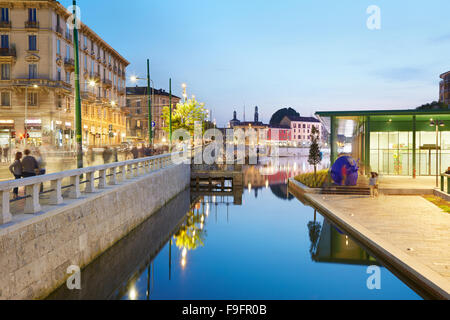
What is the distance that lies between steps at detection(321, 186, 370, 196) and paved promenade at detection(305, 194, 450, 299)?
1.01m

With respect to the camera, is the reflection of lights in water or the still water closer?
the reflection of lights in water

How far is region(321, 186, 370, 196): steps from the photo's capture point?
83.8ft

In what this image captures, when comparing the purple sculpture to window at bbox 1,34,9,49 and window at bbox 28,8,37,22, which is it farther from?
window at bbox 1,34,9,49

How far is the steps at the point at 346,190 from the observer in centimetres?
2553

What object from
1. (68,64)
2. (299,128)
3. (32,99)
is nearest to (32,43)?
(68,64)

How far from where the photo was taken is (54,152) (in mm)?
34062

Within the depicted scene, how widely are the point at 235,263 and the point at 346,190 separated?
14232 millimetres

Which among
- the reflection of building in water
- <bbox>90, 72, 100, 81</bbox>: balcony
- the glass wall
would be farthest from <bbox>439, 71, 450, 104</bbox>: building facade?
the reflection of building in water

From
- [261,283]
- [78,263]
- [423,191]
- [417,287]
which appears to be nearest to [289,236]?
[261,283]

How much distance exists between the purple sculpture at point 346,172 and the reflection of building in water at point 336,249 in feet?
29.1

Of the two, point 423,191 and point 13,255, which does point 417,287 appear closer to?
point 13,255

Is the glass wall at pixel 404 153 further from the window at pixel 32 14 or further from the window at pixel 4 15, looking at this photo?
the window at pixel 4 15

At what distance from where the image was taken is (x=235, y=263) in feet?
45.6
